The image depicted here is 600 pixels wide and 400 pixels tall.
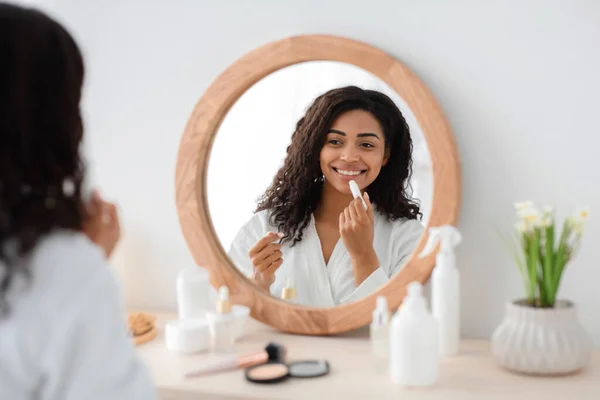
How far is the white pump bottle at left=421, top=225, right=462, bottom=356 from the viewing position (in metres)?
1.11

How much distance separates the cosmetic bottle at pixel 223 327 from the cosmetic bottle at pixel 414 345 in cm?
34

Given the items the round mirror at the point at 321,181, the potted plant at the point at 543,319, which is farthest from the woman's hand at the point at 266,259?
the potted plant at the point at 543,319

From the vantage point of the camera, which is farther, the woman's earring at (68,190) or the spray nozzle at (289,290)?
the spray nozzle at (289,290)

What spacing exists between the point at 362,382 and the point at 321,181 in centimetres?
42

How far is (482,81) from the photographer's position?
3.88ft

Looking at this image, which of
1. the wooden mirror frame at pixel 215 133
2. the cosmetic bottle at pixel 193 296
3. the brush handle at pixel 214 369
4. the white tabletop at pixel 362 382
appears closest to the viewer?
the white tabletop at pixel 362 382

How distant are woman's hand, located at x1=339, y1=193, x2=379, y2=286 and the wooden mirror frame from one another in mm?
49

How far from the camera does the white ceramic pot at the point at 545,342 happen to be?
993 mm

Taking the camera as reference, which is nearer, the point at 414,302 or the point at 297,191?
the point at 414,302

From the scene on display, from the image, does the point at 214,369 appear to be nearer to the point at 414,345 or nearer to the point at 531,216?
the point at 414,345

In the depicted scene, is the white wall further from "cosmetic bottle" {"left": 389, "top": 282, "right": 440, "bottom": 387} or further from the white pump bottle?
"cosmetic bottle" {"left": 389, "top": 282, "right": 440, "bottom": 387}

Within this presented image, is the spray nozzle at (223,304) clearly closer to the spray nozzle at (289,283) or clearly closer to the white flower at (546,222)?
the spray nozzle at (289,283)

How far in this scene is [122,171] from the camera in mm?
1520

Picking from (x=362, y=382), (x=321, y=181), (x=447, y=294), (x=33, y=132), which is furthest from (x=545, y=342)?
(x=33, y=132)
